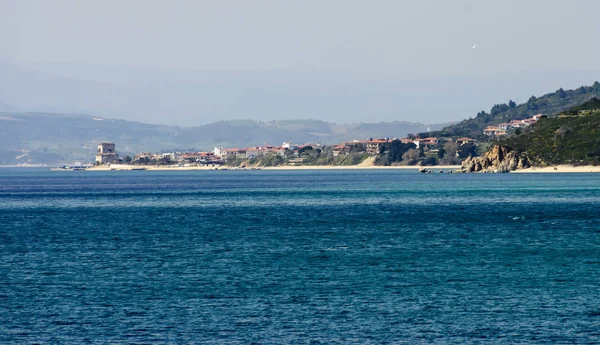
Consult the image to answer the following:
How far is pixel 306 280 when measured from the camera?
1713 inches

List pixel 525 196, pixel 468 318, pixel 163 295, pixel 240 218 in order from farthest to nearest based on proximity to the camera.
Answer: pixel 525 196 → pixel 240 218 → pixel 163 295 → pixel 468 318

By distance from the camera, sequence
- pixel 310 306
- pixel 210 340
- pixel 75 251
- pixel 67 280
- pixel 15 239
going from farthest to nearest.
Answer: pixel 15 239, pixel 75 251, pixel 67 280, pixel 310 306, pixel 210 340

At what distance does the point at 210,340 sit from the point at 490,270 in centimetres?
1936

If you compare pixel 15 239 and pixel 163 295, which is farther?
pixel 15 239

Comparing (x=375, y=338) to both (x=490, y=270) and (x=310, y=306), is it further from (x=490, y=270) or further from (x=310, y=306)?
(x=490, y=270)

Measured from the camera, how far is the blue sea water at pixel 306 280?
32.7 meters

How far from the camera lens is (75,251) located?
57.8m

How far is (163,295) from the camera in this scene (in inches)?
1558

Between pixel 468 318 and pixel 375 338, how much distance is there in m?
4.55

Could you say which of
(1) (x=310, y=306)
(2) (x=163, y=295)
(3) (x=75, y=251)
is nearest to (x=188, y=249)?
(3) (x=75, y=251)

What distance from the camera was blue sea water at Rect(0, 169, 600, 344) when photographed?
32.7 meters

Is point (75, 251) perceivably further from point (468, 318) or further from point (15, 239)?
point (468, 318)

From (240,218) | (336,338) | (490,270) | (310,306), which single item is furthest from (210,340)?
(240,218)

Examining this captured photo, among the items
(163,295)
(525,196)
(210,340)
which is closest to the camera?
(210,340)
